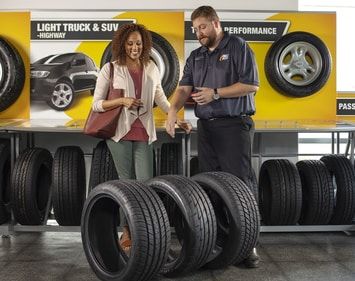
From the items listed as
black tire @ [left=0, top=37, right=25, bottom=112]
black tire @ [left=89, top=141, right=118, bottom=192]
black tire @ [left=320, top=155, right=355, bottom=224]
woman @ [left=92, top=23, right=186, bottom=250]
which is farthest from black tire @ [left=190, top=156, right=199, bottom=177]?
black tire @ [left=0, top=37, right=25, bottom=112]

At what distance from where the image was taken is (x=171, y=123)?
356cm

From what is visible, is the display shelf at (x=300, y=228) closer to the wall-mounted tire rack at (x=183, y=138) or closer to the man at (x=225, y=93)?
the wall-mounted tire rack at (x=183, y=138)

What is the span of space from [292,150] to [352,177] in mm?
1004

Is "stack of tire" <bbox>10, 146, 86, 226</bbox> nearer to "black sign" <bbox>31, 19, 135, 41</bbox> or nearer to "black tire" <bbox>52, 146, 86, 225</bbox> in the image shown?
"black tire" <bbox>52, 146, 86, 225</bbox>

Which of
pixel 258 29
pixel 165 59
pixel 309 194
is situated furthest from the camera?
pixel 258 29

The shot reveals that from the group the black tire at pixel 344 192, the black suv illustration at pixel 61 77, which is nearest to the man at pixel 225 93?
the black tire at pixel 344 192

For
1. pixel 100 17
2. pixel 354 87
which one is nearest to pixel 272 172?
pixel 100 17

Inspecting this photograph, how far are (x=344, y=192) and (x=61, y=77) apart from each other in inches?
116

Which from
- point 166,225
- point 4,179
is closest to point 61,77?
point 4,179

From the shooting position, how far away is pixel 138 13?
5.06 metres

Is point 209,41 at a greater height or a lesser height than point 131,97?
greater

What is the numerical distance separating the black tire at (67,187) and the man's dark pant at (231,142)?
4.08ft

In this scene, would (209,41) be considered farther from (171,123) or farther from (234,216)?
(234,216)

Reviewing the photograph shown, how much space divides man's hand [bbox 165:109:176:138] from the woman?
0.21 metres
